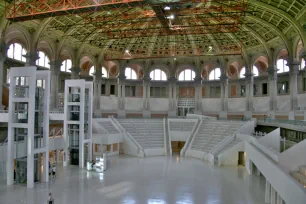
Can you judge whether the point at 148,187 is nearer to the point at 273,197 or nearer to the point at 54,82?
the point at 273,197

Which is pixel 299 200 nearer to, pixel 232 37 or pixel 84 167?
pixel 84 167

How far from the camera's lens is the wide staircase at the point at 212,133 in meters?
35.4

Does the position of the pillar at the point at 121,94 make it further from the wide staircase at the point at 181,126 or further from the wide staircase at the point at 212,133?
the wide staircase at the point at 212,133

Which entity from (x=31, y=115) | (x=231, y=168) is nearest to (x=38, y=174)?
(x=31, y=115)

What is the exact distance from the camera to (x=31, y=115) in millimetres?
20750

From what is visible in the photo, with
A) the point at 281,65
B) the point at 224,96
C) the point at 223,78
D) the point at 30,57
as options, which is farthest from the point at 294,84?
the point at 30,57

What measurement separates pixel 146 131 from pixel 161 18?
16640 mm

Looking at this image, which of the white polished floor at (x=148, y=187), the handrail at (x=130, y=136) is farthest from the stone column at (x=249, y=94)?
the handrail at (x=130, y=136)

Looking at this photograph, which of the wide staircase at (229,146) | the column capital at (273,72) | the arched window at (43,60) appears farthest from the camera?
the arched window at (43,60)

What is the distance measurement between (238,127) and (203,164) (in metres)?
8.74

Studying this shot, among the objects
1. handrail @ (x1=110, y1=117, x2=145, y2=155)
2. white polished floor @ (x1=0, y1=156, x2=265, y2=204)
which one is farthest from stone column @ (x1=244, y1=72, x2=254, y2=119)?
handrail @ (x1=110, y1=117, x2=145, y2=155)

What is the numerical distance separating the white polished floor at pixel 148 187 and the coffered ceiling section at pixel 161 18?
13800 millimetres

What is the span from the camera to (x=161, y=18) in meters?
30.2

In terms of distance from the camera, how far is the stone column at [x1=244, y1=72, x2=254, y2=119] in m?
44.9
